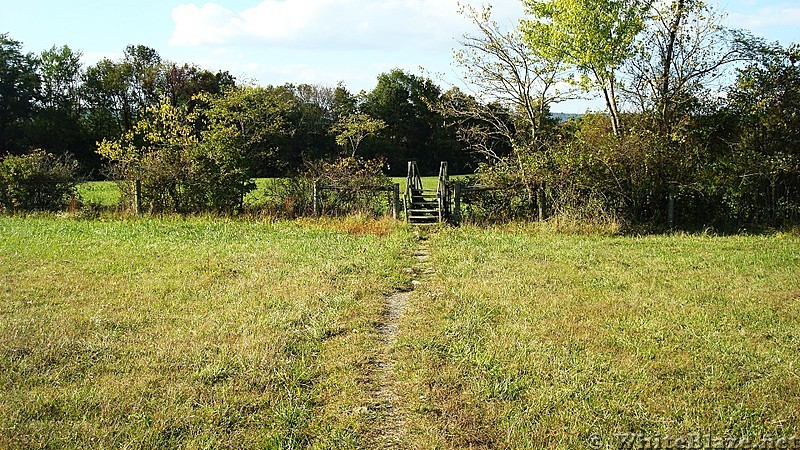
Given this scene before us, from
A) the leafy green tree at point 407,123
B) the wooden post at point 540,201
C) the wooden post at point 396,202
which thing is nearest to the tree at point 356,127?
the leafy green tree at point 407,123

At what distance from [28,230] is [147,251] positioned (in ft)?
14.9

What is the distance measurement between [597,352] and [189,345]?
13.1ft

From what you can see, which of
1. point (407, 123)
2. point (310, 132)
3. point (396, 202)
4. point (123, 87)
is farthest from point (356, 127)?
point (123, 87)

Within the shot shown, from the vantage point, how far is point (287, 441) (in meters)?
3.88

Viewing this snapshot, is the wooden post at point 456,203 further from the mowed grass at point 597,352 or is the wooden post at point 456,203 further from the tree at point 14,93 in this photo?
the tree at point 14,93

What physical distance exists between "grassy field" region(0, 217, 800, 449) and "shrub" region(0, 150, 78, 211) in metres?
7.43

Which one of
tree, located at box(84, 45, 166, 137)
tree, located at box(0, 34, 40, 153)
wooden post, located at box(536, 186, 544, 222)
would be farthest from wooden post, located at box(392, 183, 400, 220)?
tree, located at box(84, 45, 166, 137)

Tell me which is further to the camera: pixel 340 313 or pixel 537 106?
pixel 537 106

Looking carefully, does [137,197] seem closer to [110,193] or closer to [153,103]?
[110,193]

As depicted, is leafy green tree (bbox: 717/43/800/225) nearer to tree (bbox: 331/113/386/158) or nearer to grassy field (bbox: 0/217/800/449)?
grassy field (bbox: 0/217/800/449)

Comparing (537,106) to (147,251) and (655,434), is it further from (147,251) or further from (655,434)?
(655,434)

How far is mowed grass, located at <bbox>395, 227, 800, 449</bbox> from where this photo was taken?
13.4 feet

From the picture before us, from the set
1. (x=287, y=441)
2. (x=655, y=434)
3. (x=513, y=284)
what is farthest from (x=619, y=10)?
(x=287, y=441)

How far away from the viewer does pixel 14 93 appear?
37094 mm
